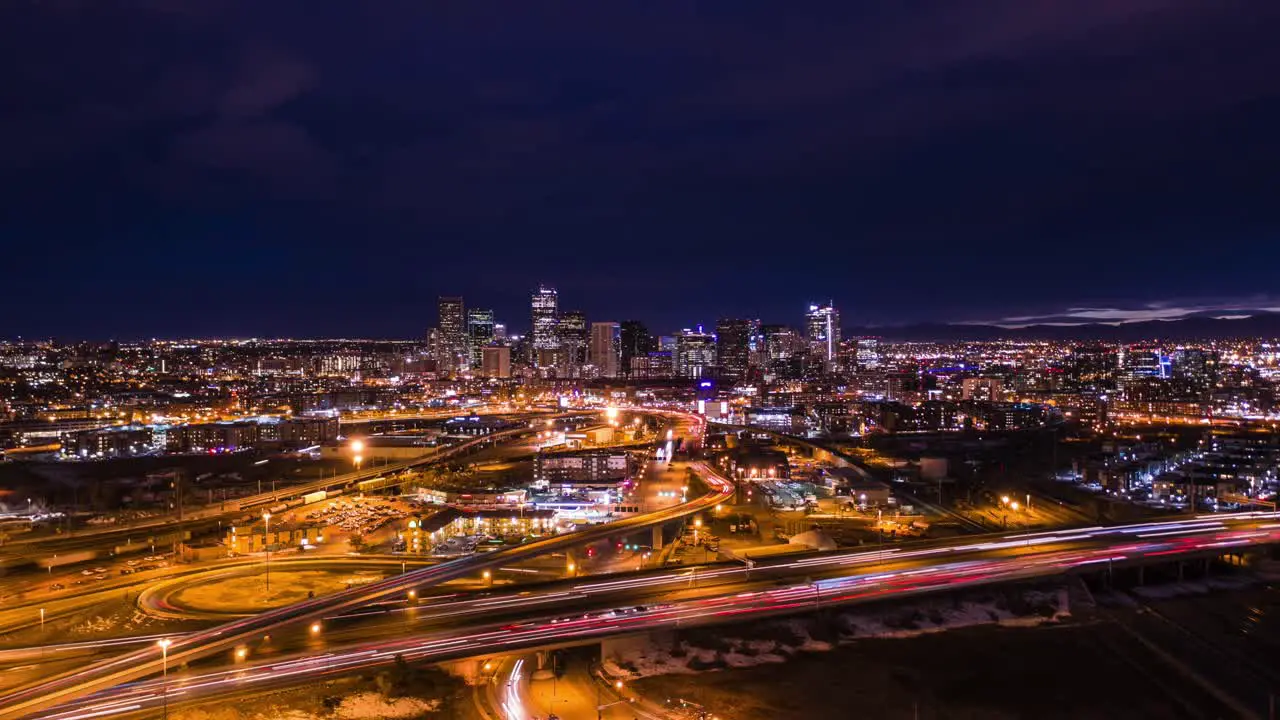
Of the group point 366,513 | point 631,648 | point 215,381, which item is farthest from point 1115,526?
point 215,381

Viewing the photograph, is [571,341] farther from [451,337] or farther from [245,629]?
[245,629]

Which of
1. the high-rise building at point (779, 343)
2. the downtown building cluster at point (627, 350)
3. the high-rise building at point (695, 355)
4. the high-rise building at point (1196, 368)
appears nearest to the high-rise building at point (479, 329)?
the downtown building cluster at point (627, 350)

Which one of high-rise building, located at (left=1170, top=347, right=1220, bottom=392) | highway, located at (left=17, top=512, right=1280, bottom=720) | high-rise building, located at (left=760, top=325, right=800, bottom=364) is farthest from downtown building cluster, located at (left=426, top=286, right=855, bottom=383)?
highway, located at (left=17, top=512, right=1280, bottom=720)

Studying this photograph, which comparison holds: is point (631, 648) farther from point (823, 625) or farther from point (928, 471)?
point (928, 471)

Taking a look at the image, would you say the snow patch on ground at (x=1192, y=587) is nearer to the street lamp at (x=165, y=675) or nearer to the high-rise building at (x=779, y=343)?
the street lamp at (x=165, y=675)

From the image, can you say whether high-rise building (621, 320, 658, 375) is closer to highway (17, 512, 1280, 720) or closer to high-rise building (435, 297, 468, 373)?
high-rise building (435, 297, 468, 373)

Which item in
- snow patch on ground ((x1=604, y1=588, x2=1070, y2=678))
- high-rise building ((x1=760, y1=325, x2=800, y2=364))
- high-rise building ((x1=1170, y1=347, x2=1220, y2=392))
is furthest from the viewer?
high-rise building ((x1=760, y1=325, x2=800, y2=364))

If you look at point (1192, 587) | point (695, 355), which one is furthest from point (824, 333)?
point (1192, 587)
